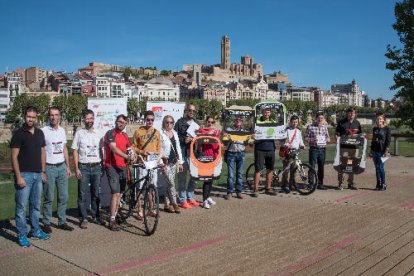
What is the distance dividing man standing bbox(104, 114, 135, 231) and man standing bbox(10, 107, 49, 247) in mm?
1025

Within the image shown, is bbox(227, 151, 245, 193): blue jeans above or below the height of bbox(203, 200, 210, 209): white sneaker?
above

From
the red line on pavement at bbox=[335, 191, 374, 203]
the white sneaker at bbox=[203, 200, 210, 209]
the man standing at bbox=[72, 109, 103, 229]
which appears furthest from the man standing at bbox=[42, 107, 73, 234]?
the red line on pavement at bbox=[335, 191, 374, 203]

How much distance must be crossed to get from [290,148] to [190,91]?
160 metres

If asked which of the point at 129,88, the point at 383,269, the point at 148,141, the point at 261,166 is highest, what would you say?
the point at 129,88

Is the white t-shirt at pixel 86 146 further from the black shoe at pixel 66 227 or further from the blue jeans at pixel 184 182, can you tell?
the blue jeans at pixel 184 182

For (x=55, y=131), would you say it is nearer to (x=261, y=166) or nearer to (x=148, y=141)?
(x=148, y=141)

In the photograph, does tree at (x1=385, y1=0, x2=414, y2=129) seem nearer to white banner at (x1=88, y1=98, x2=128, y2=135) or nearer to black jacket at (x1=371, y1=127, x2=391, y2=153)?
black jacket at (x1=371, y1=127, x2=391, y2=153)

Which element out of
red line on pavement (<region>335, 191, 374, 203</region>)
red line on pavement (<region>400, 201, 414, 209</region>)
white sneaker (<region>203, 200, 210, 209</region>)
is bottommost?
red line on pavement (<region>400, 201, 414, 209</region>)

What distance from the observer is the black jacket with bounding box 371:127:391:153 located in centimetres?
1019

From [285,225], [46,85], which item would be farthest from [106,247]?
[46,85]

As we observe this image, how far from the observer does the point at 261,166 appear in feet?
30.0

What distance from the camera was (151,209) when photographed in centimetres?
643

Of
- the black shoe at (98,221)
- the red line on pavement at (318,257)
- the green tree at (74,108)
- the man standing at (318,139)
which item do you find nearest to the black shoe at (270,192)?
the man standing at (318,139)

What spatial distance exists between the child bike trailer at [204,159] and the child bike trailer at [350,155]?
3.58 m
